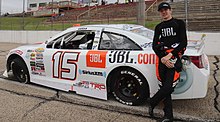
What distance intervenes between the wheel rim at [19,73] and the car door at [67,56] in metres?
0.54

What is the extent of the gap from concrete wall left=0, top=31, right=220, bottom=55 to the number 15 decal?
24.1 feet

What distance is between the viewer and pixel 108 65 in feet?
13.4

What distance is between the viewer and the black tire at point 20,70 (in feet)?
17.6

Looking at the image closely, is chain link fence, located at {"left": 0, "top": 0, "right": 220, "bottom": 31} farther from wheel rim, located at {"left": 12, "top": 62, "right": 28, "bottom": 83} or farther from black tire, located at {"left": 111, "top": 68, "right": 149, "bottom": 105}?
wheel rim, located at {"left": 12, "top": 62, "right": 28, "bottom": 83}

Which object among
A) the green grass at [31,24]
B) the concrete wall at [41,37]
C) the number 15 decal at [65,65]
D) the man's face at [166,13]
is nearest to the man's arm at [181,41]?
the man's face at [166,13]

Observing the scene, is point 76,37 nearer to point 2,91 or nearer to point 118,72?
point 118,72

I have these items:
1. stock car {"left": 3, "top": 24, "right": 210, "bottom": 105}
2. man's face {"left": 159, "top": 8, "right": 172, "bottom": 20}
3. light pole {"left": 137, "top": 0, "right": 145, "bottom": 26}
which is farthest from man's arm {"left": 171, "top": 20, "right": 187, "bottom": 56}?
light pole {"left": 137, "top": 0, "right": 145, "bottom": 26}

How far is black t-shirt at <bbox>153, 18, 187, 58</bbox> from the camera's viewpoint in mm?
3152

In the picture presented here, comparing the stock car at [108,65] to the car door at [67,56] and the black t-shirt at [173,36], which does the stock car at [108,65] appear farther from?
the black t-shirt at [173,36]

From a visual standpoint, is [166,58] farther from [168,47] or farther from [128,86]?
[128,86]

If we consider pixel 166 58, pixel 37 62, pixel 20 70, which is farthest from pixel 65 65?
pixel 166 58

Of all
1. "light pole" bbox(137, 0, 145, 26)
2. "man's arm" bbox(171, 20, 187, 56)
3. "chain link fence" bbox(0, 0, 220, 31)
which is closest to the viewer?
"man's arm" bbox(171, 20, 187, 56)

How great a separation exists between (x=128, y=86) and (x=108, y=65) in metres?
0.52

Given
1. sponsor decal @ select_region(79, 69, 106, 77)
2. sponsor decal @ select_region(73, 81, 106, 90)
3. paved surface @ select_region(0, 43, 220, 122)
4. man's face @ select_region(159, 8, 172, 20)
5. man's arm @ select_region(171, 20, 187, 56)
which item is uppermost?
man's face @ select_region(159, 8, 172, 20)
